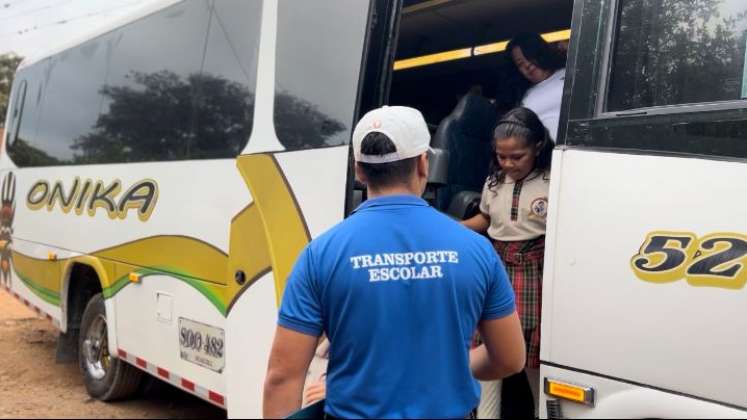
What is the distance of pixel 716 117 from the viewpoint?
6.81ft

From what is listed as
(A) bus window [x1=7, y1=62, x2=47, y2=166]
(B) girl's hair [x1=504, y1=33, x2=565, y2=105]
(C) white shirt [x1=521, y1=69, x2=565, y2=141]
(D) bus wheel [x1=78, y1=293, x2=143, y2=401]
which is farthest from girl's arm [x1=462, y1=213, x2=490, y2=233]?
(A) bus window [x1=7, y1=62, x2=47, y2=166]

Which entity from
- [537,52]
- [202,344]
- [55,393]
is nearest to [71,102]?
[55,393]

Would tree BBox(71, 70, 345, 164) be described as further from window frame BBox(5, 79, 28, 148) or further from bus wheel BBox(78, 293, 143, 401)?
window frame BBox(5, 79, 28, 148)

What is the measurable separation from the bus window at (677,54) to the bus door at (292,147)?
3.40ft

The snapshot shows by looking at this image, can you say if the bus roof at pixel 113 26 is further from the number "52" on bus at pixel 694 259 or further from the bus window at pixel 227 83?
the number "52" on bus at pixel 694 259

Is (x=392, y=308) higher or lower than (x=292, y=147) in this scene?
lower

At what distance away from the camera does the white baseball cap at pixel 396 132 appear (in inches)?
61.7

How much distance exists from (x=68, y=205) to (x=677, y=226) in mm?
4768

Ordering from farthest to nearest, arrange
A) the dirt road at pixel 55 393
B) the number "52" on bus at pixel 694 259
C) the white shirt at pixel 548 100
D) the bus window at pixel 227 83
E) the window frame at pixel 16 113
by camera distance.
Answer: the window frame at pixel 16 113
the dirt road at pixel 55 393
the bus window at pixel 227 83
the white shirt at pixel 548 100
the number "52" on bus at pixel 694 259

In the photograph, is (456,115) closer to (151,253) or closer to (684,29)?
(684,29)

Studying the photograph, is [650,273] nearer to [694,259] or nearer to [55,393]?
[694,259]

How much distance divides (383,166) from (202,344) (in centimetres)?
252

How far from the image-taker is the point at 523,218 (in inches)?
109

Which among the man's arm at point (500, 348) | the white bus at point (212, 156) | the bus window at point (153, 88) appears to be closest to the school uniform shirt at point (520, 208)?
the white bus at point (212, 156)
